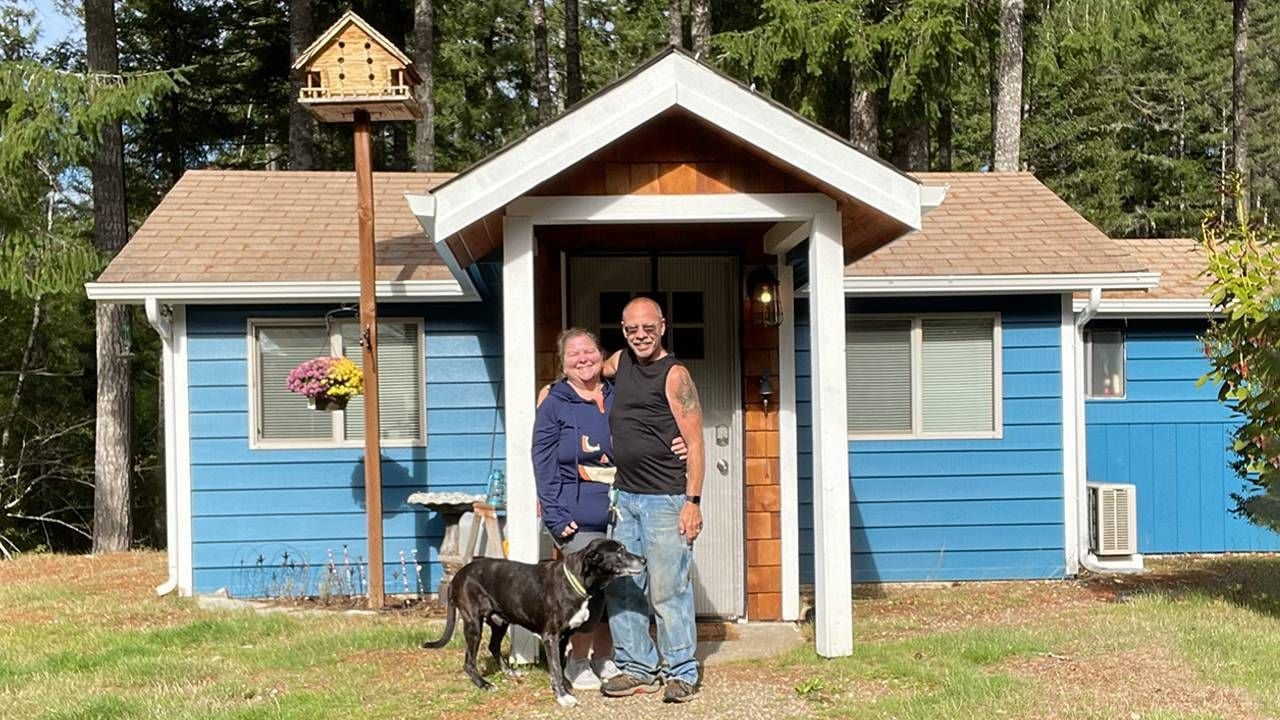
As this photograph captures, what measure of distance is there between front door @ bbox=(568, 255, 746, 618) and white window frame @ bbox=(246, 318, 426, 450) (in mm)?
1965

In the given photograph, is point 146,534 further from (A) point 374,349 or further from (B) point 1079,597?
(B) point 1079,597

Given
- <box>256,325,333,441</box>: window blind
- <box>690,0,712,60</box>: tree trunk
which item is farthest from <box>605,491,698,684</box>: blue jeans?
<box>690,0,712,60</box>: tree trunk

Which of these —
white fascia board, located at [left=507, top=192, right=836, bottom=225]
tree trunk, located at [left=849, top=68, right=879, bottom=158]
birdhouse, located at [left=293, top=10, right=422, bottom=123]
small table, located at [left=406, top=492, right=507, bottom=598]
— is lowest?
small table, located at [left=406, top=492, right=507, bottom=598]

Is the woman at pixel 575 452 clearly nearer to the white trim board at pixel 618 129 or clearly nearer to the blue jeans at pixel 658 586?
the blue jeans at pixel 658 586

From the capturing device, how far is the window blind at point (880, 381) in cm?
928

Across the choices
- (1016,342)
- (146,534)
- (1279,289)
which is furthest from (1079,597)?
(146,534)

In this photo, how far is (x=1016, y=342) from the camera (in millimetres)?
9281

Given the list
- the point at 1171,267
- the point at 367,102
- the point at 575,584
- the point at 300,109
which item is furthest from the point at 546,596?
the point at 300,109

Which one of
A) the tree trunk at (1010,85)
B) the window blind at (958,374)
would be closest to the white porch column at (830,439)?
the window blind at (958,374)

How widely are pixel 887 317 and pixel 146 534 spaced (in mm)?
13265

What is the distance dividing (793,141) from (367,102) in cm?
321

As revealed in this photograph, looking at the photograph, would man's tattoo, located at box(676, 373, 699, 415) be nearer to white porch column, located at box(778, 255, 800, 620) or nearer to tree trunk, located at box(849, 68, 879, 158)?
white porch column, located at box(778, 255, 800, 620)

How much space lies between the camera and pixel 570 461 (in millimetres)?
5461

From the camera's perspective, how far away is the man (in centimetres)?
532
